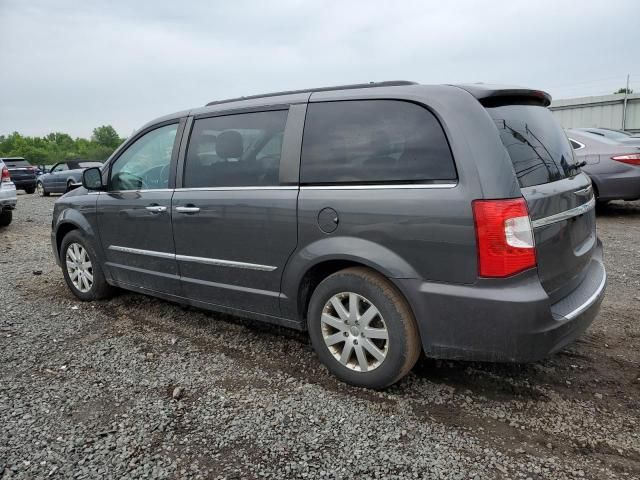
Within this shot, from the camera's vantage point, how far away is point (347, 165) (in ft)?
9.40

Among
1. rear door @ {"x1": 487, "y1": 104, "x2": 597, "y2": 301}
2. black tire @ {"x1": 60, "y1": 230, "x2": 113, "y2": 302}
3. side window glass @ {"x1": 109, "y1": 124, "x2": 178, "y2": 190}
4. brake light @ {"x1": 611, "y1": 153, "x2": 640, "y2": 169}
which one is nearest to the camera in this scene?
rear door @ {"x1": 487, "y1": 104, "x2": 597, "y2": 301}

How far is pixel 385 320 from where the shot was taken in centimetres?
275

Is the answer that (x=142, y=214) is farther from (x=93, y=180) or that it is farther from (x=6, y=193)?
(x=6, y=193)

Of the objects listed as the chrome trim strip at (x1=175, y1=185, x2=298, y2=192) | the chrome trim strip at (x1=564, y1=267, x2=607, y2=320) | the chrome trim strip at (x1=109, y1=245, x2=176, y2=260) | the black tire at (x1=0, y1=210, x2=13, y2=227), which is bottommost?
the black tire at (x1=0, y1=210, x2=13, y2=227)

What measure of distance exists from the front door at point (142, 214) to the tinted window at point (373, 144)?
1332 mm

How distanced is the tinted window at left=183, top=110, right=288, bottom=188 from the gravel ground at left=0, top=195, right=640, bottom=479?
4.01 ft

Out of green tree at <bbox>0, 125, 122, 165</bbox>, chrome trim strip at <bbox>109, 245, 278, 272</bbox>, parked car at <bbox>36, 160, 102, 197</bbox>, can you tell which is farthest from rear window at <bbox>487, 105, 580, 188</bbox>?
green tree at <bbox>0, 125, 122, 165</bbox>

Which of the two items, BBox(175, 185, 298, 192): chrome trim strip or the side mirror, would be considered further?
the side mirror

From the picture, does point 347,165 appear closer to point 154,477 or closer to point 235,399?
point 235,399

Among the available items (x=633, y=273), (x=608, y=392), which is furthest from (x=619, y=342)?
(x=633, y=273)

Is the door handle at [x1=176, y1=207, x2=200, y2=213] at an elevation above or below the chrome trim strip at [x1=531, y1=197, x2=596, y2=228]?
above

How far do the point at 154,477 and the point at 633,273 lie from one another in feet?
16.4

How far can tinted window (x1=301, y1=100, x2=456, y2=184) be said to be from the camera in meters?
2.62

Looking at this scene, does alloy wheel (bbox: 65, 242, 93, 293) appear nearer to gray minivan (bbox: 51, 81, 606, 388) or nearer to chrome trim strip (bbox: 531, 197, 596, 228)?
gray minivan (bbox: 51, 81, 606, 388)
